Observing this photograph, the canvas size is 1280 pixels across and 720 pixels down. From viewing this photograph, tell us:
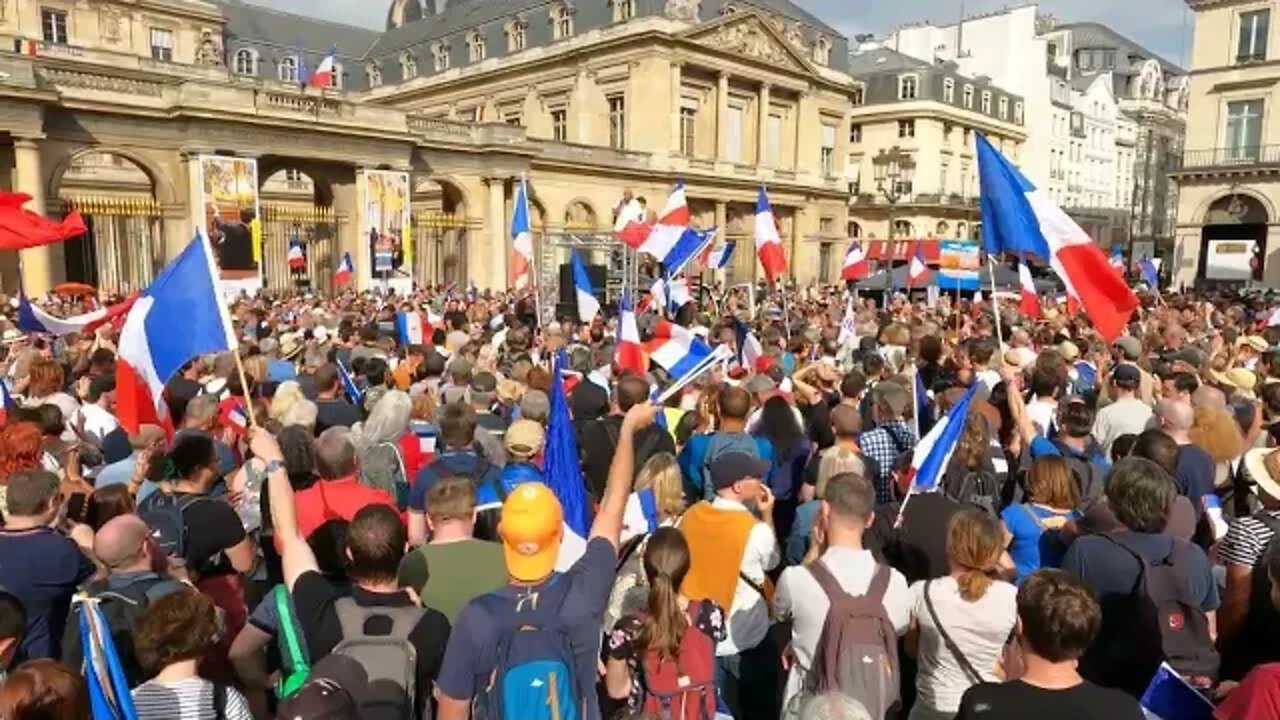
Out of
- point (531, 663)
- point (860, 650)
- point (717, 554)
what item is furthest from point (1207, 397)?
point (531, 663)

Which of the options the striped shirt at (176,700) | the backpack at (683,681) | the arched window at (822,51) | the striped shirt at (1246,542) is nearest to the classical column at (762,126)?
the arched window at (822,51)

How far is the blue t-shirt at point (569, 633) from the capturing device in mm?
2682

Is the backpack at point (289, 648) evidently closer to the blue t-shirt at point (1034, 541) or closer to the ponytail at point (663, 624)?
the ponytail at point (663, 624)

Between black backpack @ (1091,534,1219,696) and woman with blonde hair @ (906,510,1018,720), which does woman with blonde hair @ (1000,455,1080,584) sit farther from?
woman with blonde hair @ (906,510,1018,720)

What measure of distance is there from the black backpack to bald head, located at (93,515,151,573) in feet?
12.3

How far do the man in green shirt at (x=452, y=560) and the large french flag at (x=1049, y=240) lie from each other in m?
4.75

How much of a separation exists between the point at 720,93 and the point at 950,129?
74.4 ft

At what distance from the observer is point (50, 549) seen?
3646 millimetres

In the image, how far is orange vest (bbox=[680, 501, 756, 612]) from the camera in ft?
13.3

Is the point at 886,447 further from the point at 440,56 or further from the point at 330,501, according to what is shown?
the point at 440,56

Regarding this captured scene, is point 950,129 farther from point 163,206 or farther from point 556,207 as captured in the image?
point 163,206

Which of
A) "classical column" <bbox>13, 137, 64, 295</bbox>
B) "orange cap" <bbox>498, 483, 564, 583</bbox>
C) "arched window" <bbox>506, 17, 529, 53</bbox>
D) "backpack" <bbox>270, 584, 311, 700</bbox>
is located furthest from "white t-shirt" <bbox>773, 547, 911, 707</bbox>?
"arched window" <bbox>506, 17, 529, 53</bbox>

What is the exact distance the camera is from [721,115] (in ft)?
138

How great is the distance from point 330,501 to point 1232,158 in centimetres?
4160
